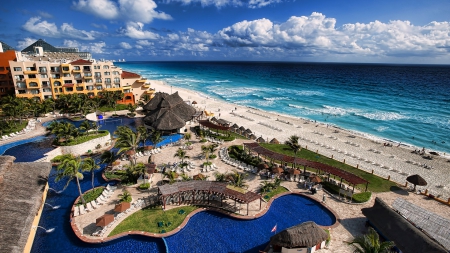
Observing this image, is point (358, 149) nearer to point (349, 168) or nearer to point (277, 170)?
point (349, 168)

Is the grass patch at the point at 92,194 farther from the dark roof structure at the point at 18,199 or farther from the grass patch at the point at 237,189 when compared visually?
the grass patch at the point at 237,189

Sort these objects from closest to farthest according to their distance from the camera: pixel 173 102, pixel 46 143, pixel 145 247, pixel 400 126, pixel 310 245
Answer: pixel 310 245 < pixel 145 247 < pixel 46 143 < pixel 173 102 < pixel 400 126

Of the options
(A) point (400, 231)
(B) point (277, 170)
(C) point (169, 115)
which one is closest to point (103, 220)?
(B) point (277, 170)

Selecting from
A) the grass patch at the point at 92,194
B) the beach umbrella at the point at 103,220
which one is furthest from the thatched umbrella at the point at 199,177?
the grass patch at the point at 92,194

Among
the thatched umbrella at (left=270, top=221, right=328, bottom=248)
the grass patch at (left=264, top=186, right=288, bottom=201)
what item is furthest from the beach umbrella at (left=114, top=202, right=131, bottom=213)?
the grass patch at (left=264, top=186, right=288, bottom=201)

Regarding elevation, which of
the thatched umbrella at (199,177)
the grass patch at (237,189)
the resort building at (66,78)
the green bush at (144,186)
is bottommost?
the green bush at (144,186)

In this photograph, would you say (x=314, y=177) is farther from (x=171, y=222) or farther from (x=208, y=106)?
(x=208, y=106)

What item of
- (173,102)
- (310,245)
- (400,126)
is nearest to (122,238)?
(310,245)
